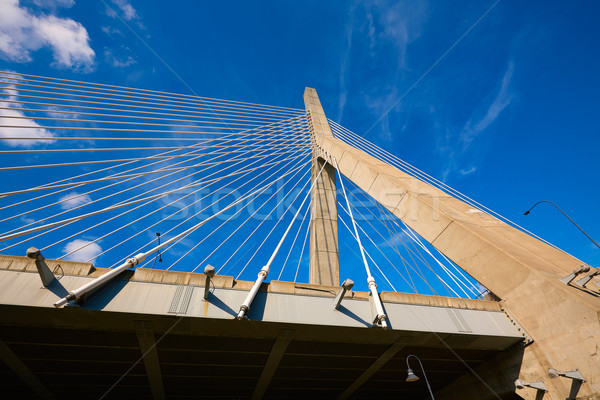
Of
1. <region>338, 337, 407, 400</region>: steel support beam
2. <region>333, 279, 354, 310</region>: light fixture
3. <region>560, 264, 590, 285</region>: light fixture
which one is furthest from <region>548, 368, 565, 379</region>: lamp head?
<region>333, 279, 354, 310</region>: light fixture

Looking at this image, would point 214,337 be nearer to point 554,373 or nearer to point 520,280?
point 554,373

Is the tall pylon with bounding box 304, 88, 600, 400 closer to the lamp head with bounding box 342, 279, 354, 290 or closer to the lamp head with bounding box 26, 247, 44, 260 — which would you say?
the lamp head with bounding box 342, 279, 354, 290

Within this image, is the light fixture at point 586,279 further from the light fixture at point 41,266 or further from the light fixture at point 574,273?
the light fixture at point 41,266

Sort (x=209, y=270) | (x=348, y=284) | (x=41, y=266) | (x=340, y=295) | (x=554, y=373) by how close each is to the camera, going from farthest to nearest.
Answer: (x=340, y=295) < (x=554, y=373) < (x=348, y=284) < (x=209, y=270) < (x=41, y=266)

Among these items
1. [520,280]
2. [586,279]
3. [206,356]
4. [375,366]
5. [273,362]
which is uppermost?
[520,280]

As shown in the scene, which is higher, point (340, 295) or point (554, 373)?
point (340, 295)

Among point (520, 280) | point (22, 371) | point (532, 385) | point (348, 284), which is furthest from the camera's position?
point (520, 280)

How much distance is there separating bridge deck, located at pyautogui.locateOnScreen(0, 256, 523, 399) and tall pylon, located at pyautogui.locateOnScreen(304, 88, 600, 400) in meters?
0.48

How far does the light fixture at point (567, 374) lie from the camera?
542 centimetres

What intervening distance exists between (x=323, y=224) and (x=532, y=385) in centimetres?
1027

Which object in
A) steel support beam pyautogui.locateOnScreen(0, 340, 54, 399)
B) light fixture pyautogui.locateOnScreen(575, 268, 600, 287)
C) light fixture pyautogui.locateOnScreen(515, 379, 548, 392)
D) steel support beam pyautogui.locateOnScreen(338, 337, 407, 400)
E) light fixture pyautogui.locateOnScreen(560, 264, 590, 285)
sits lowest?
light fixture pyautogui.locateOnScreen(515, 379, 548, 392)

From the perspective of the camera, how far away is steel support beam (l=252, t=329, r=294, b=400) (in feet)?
20.2

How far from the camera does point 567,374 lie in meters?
5.58

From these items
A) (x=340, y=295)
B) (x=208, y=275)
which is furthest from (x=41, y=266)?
(x=340, y=295)
